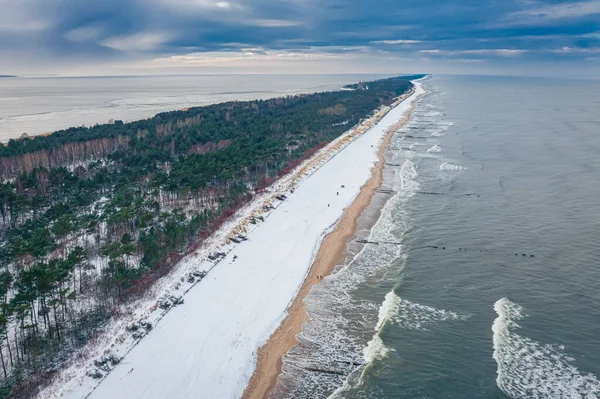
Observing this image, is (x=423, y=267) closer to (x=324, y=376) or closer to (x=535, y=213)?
(x=324, y=376)

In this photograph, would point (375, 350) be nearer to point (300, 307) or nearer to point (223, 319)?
point (300, 307)

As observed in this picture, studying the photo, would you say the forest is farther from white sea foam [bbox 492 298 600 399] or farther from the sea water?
white sea foam [bbox 492 298 600 399]

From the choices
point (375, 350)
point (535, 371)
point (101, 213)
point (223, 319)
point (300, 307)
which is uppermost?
point (101, 213)

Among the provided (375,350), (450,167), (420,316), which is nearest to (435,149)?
(450,167)

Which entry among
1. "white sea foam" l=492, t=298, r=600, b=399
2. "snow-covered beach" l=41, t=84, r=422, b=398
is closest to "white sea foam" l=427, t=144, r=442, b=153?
"snow-covered beach" l=41, t=84, r=422, b=398

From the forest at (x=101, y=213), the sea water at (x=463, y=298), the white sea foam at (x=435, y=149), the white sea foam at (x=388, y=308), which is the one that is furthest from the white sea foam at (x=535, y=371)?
the white sea foam at (x=435, y=149)

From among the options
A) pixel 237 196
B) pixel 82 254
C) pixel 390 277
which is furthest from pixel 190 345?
pixel 237 196

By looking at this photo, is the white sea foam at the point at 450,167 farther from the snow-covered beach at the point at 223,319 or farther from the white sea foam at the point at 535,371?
the white sea foam at the point at 535,371
